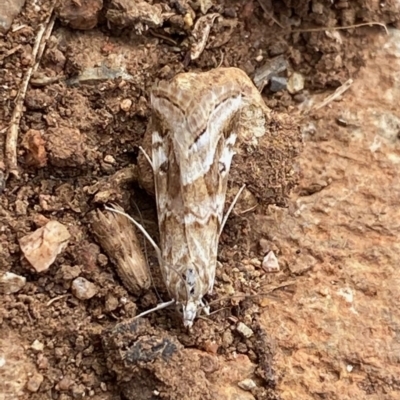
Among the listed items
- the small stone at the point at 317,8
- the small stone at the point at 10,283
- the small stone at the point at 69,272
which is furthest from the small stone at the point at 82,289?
the small stone at the point at 317,8

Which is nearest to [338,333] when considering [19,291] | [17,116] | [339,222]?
[339,222]

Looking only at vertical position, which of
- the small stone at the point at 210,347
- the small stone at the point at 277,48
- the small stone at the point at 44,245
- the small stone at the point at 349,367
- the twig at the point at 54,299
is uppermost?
the small stone at the point at 277,48

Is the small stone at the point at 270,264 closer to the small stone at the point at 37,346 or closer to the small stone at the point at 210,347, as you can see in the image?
the small stone at the point at 210,347

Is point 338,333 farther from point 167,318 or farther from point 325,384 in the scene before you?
point 167,318

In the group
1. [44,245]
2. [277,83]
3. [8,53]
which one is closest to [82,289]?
[44,245]

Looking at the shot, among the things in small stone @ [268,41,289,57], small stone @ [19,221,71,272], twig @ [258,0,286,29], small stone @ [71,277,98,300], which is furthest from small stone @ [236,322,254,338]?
twig @ [258,0,286,29]

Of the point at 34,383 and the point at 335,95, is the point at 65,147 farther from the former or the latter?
the point at 335,95
